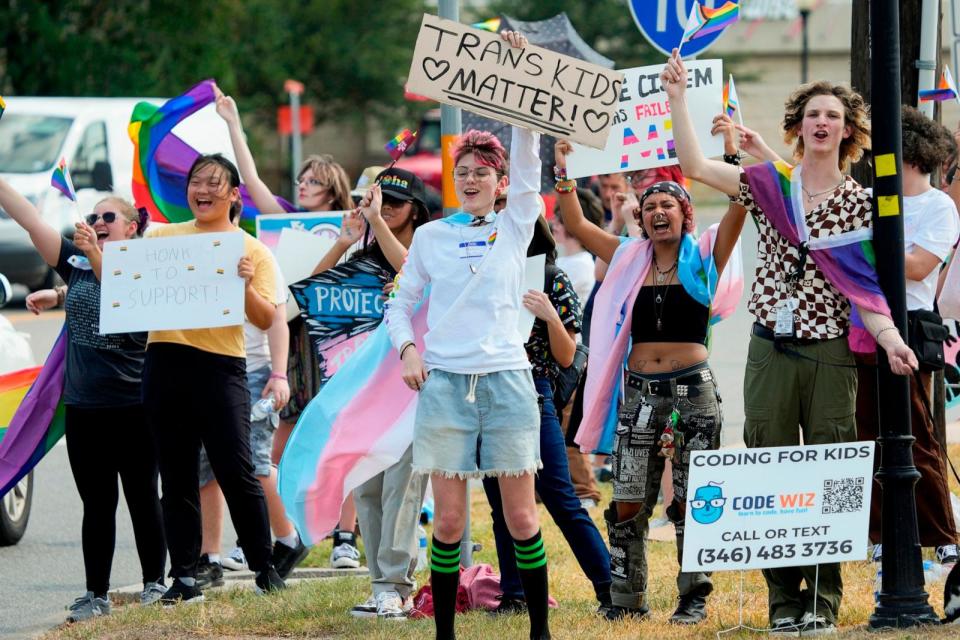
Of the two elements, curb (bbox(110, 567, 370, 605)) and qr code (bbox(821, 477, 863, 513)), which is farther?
curb (bbox(110, 567, 370, 605))

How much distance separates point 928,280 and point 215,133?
33.1 ft

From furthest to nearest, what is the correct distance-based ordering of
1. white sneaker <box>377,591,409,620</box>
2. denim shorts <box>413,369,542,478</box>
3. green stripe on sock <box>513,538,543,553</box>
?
white sneaker <box>377,591,409,620</box>
green stripe on sock <box>513,538,543,553</box>
denim shorts <box>413,369,542,478</box>

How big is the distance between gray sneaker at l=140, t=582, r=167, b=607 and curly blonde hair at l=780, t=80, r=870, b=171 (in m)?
3.38

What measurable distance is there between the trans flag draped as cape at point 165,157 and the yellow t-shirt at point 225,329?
1.07 m

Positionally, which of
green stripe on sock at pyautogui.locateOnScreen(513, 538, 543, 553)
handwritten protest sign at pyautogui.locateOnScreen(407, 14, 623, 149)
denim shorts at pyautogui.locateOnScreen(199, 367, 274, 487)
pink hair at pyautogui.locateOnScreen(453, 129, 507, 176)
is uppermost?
handwritten protest sign at pyautogui.locateOnScreen(407, 14, 623, 149)

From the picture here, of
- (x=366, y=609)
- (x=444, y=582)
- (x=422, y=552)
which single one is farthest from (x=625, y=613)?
(x=422, y=552)

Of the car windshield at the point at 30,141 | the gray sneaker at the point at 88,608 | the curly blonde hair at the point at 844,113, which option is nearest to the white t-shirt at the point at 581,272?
the curly blonde hair at the point at 844,113

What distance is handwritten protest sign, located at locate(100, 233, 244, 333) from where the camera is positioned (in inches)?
262

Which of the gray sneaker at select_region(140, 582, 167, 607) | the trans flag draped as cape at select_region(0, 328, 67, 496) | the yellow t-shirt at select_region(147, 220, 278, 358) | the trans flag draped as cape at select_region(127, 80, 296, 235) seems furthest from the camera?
the trans flag draped as cape at select_region(127, 80, 296, 235)

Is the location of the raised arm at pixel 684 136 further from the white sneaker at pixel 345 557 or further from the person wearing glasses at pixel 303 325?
the white sneaker at pixel 345 557

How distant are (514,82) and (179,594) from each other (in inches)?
110

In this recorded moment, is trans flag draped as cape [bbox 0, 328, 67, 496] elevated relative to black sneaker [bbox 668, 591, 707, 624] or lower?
elevated

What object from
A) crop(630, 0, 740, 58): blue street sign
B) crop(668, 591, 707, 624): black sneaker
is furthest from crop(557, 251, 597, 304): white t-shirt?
crop(668, 591, 707, 624): black sneaker

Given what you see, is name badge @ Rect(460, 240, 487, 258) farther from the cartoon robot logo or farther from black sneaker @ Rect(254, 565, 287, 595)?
black sneaker @ Rect(254, 565, 287, 595)
